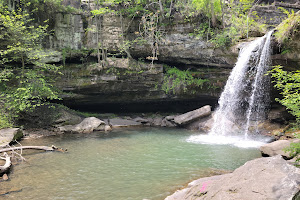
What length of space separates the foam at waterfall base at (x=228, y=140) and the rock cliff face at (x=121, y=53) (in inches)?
189

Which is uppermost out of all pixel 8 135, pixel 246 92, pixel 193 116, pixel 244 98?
pixel 246 92

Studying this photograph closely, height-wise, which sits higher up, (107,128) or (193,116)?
(193,116)

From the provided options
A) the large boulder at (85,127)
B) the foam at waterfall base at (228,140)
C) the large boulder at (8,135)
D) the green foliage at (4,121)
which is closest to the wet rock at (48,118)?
the large boulder at (85,127)

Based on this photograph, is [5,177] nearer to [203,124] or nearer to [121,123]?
[121,123]

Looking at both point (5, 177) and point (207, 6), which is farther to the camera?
point (207, 6)

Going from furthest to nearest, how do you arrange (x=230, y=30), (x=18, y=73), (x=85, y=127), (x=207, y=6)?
(x=207, y=6) < (x=85, y=127) < (x=230, y=30) < (x=18, y=73)

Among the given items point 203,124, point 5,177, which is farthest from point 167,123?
point 5,177

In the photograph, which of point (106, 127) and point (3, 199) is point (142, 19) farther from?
point (3, 199)

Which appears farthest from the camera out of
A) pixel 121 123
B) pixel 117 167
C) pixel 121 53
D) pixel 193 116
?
pixel 121 53

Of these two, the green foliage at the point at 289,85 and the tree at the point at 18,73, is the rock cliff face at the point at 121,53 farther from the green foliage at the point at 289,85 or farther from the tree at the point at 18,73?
the green foliage at the point at 289,85

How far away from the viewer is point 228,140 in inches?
456

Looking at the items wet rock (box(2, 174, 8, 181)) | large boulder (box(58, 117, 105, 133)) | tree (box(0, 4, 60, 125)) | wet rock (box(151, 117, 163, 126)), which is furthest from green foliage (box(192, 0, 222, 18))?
wet rock (box(2, 174, 8, 181))

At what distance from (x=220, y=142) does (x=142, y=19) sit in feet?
32.4

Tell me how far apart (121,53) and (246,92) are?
9048 millimetres
